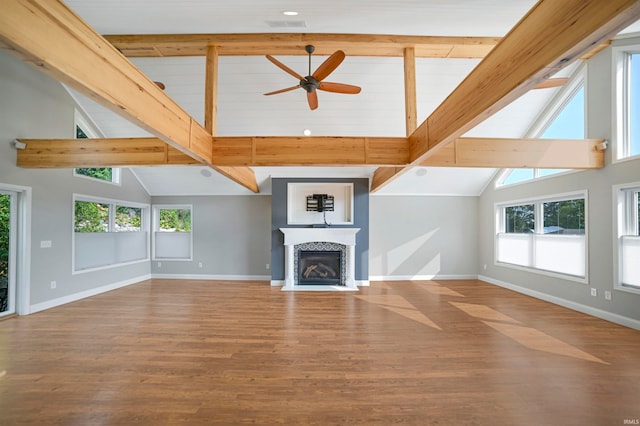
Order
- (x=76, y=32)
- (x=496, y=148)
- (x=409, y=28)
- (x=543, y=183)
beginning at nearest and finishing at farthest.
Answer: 1. (x=76, y=32)
2. (x=409, y=28)
3. (x=496, y=148)
4. (x=543, y=183)

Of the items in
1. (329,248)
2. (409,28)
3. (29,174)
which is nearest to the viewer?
(409,28)

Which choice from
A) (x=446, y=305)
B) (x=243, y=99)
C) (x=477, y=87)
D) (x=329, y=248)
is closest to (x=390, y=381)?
(x=477, y=87)

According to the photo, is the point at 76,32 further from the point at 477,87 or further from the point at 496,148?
the point at 496,148

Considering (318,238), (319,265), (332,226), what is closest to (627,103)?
(332,226)

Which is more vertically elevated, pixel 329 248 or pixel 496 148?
pixel 496 148

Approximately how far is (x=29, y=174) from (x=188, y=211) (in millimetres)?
3339

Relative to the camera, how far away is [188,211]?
757 centimetres

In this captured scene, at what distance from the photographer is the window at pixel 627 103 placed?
3959 mm

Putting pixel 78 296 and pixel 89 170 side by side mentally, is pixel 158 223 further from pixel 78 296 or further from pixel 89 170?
pixel 78 296

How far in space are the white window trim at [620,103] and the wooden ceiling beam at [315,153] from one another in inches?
6.8

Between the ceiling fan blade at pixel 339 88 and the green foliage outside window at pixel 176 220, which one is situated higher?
the ceiling fan blade at pixel 339 88

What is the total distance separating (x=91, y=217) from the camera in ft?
19.0

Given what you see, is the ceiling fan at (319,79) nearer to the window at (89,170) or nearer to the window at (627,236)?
the window at (627,236)

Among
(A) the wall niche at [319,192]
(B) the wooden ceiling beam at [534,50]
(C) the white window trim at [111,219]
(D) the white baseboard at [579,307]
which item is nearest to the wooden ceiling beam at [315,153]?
(B) the wooden ceiling beam at [534,50]
